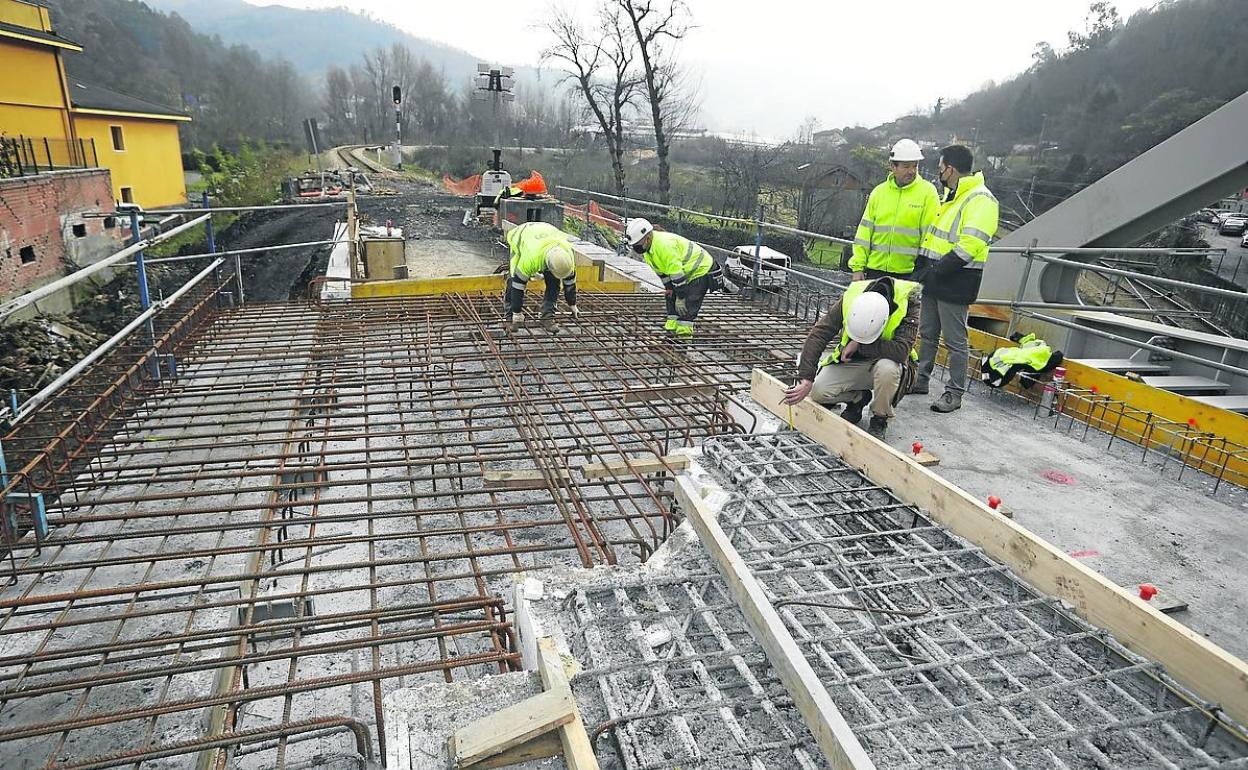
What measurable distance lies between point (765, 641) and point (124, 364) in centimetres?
512

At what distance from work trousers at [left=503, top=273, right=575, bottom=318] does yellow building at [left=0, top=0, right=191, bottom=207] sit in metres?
15.6

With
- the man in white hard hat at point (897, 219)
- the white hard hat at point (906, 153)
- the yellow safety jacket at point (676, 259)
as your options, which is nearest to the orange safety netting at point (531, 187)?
the yellow safety jacket at point (676, 259)

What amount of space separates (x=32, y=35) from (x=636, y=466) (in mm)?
25341

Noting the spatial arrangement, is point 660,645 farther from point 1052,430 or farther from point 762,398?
point 1052,430

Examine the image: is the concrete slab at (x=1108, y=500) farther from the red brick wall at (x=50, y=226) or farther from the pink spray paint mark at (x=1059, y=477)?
the red brick wall at (x=50, y=226)

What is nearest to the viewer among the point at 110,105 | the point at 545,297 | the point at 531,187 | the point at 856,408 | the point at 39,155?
the point at 856,408

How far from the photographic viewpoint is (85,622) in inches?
104

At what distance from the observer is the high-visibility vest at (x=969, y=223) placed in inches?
183

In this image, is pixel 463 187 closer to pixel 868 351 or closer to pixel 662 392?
pixel 662 392

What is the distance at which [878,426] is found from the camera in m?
4.50

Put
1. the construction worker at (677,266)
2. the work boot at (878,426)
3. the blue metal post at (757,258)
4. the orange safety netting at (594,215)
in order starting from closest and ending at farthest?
the work boot at (878,426) → the construction worker at (677,266) → the blue metal post at (757,258) → the orange safety netting at (594,215)

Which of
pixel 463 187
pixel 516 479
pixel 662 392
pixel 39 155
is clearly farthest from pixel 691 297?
pixel 463 187

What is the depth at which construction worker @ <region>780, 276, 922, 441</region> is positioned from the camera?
417 cm

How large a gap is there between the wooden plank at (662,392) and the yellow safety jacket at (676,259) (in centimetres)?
145
